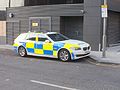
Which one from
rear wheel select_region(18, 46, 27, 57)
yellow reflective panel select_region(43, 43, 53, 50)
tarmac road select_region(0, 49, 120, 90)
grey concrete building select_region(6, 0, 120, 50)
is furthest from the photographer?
grey concrete building select_region(6, 0, 120, 50)

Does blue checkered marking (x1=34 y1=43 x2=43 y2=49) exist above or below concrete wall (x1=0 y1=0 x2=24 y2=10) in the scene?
below

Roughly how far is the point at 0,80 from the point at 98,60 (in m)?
6.48

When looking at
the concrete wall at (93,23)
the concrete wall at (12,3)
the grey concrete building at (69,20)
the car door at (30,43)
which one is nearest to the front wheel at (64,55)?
the car door at (30,43)

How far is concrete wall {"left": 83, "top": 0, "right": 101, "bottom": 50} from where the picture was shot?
1778 centimetres

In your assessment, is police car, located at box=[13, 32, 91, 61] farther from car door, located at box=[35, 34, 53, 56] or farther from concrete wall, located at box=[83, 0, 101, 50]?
concrete wall, located at box=[83, 0, 101, 50]

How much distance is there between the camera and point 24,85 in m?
8.20

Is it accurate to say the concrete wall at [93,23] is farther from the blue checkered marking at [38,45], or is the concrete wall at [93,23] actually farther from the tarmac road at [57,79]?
the tarmac road at [57,79]

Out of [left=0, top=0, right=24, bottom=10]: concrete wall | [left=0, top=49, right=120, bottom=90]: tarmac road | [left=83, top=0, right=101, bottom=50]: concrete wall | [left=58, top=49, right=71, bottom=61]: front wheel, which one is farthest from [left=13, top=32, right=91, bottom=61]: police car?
[left=0, top=0, right=24, bottom=10]: concrete wall

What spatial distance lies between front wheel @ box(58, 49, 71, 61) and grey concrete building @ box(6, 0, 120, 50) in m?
4.43

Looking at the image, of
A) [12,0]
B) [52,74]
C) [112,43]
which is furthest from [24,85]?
[12,0]

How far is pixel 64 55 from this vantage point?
45.8ft

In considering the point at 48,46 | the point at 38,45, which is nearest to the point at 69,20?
the point at 38,45

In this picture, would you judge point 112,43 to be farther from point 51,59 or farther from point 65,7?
point 51,59

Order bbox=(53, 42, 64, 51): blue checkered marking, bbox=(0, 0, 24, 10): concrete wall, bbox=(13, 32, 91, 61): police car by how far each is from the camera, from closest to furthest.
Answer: bbox=(13, 32, 91, 61): police car → bbox=(53, 42, 64, 51): blue checkered marking → bbox=(0, 0, 24, 10): concrete wall
